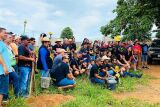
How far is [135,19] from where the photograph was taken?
29750 millimetres

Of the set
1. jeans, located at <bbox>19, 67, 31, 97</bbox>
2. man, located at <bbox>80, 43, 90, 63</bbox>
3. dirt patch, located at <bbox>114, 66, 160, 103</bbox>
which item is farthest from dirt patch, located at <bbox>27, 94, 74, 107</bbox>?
man, located at <bbox>80, 43, 90, 63</bbox>

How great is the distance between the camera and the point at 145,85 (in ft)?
59.0

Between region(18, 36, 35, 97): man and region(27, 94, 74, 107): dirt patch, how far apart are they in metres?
0.39

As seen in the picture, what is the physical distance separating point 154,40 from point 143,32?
0.95 metres

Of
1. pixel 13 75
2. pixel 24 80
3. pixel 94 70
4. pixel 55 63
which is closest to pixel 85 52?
pixel 94 70

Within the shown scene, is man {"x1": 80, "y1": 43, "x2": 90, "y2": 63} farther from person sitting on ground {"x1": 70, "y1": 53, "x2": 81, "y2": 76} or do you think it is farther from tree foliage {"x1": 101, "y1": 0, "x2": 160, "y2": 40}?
tree foliage {"x1": 101, "y1": 0, "x2": 160, "y2": 40}

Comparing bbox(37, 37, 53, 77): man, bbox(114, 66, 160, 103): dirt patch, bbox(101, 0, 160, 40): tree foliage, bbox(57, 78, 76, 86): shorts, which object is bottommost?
bbox(114, 66, 160, 103): dirt patch

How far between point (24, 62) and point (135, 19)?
18.6 metres

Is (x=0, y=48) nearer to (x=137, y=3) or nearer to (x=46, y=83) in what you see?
(x=46, y=83)

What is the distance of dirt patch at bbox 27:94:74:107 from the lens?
11648 millimetres

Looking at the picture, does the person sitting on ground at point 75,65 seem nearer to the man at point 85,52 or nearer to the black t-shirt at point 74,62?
the black t-shirt at point 74,62

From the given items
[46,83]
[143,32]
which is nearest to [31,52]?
[46,83]

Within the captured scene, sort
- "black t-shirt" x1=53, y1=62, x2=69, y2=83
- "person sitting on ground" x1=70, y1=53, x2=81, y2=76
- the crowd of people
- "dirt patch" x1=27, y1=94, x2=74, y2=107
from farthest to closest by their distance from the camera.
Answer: "person sitting on ground" x1=70, y1=53, x2=81, y2=76
"black t-shirt" x1=53, y1=62, x2=69, y2=83
"dirt patch" x1=27, y1=94, x2=74, y2=107
the crowd of people

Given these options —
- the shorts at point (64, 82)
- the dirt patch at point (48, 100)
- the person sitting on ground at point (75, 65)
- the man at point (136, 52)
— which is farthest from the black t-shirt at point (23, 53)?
the man at point (136, 52)
